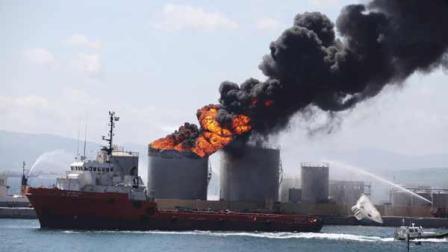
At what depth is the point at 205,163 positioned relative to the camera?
125m

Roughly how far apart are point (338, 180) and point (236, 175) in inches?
1109

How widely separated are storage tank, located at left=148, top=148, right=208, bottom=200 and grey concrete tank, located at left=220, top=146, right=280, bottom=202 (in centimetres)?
396

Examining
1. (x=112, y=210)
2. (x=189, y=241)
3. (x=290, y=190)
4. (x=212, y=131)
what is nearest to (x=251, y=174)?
(x=290, y=190)

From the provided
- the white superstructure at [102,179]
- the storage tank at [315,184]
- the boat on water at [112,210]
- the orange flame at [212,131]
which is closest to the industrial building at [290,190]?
the storage tank at [315,184]

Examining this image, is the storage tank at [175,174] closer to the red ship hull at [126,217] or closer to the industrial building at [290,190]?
the industrial building at [290,190]

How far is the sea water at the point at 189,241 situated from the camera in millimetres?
84562

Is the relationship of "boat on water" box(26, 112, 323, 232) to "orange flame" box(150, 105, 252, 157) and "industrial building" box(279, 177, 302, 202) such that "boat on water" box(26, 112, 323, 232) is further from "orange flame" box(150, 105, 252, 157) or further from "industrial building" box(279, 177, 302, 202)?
"industrial building" box(279, 177, 302, 202)

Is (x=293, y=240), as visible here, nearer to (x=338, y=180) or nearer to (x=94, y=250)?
(x=94, y=250)

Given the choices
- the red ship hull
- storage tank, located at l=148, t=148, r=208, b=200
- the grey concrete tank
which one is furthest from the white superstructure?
the grey concrete tank

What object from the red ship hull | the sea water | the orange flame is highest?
the orange flame

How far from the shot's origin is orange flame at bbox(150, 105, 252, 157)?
361 feet

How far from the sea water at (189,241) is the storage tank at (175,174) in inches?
929

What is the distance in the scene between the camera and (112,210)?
95062mm

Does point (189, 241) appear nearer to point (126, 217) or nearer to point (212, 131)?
point (126, 217)
